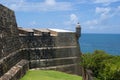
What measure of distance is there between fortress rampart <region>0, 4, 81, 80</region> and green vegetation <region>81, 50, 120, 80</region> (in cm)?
545

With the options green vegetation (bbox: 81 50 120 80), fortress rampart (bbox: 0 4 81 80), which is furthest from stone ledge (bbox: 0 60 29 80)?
green vegetation (bbox: 81 50 120 80)

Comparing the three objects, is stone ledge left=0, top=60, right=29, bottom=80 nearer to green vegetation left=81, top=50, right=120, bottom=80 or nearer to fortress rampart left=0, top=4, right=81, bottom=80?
fortress rampart left=0, top=4, right=81, bottom=80

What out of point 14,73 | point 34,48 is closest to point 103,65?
point 14,73

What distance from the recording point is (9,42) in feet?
89.5

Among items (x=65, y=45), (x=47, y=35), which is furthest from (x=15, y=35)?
(x=65, y=45)

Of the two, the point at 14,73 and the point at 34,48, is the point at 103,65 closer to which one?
the point at 14,73

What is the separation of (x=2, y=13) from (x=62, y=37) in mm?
12518

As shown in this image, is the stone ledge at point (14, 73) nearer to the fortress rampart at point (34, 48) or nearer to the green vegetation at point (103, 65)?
the fortress rampart at point (34, 48)

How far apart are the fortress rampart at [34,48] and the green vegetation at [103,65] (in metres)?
5.45

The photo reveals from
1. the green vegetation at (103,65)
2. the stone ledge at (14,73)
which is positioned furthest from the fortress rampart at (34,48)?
the green vegetation at (103,65)

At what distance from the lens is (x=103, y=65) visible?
26.2m

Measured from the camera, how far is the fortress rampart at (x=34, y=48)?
25795 mm

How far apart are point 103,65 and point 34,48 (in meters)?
10.2

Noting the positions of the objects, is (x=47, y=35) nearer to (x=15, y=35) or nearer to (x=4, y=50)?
(x=15, y=35)
